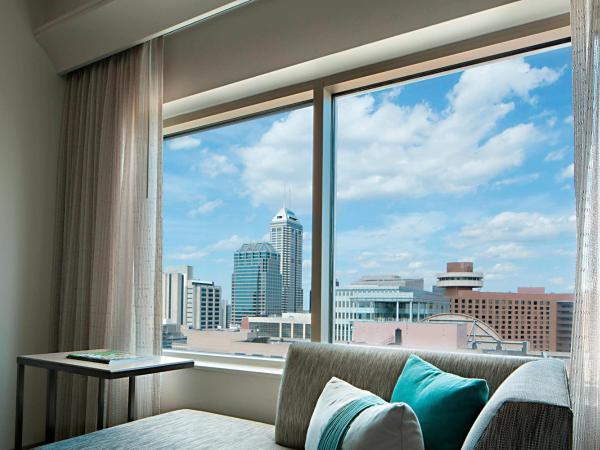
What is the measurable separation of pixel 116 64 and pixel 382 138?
1.70m

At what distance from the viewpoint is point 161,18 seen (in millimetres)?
3037

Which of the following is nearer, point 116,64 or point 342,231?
point 342,231

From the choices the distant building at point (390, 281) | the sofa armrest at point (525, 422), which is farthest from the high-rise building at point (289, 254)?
the sofa armrest at point (525, 422)

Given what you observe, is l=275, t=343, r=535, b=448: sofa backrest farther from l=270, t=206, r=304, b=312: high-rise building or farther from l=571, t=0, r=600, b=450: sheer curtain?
l=270, t=206, r=304, b=312: high-rise building

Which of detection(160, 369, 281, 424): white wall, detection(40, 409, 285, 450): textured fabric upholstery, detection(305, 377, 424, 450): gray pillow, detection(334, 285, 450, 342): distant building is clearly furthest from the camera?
detection(160, 369, 281, 424): white wall

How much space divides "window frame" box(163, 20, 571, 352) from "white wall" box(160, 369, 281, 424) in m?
0.37

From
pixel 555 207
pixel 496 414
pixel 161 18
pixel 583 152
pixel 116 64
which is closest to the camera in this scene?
pixel 496 414

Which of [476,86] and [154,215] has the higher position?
[476,86]

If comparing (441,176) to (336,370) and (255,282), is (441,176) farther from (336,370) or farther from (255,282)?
Result: (255,282)

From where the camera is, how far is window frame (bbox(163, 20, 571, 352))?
7.86 feet

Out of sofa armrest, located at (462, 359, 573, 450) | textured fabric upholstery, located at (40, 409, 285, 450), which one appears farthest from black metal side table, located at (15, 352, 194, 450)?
sofa armrest, located at (462, 359, 573, 450)

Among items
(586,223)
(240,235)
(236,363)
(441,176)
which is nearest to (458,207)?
(441,176)

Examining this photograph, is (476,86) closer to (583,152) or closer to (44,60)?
(583,152)

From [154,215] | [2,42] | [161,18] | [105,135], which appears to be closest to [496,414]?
[154,215]
